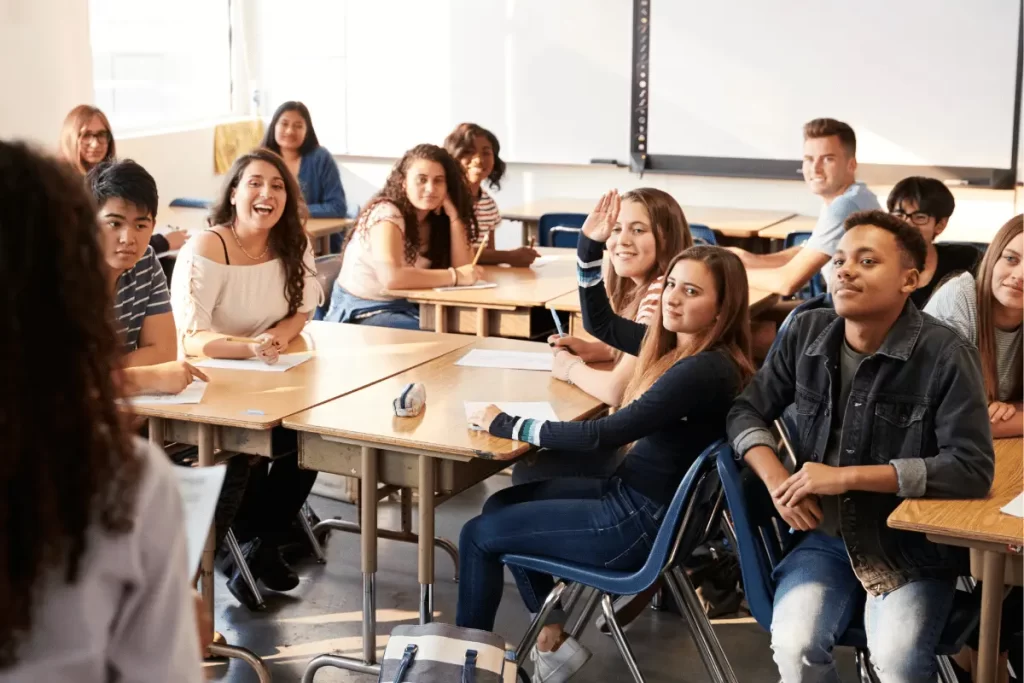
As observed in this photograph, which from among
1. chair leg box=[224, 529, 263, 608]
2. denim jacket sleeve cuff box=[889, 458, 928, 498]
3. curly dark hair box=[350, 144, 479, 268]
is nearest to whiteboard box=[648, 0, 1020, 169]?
curly dark hair box=[350, 144, 479, 268]

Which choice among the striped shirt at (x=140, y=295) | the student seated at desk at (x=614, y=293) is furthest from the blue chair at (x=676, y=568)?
the striped shirt at (x=140, y=295)

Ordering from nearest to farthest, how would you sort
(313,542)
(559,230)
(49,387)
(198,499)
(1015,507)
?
(49,387), (198,499), (1015,507), (313,542), (559,230)

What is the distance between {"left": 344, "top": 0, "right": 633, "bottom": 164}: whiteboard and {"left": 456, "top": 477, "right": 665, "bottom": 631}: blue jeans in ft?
16.2

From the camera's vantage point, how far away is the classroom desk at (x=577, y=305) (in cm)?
425

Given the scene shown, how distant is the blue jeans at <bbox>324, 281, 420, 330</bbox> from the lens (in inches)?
178

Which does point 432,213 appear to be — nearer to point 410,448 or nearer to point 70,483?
point 410,448

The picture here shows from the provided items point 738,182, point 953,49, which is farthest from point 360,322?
point 953,49

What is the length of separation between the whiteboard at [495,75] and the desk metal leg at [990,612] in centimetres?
547

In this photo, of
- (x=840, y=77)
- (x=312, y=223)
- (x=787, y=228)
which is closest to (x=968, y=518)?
(x=787, y=228)

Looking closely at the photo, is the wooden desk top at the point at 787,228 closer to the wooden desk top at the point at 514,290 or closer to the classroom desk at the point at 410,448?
the wooden desk top at the point at 514,290

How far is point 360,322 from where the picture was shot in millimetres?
4555

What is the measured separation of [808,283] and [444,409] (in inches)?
99.2

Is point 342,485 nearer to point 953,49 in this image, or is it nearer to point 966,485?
point 966,485

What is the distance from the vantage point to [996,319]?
2865 mm
